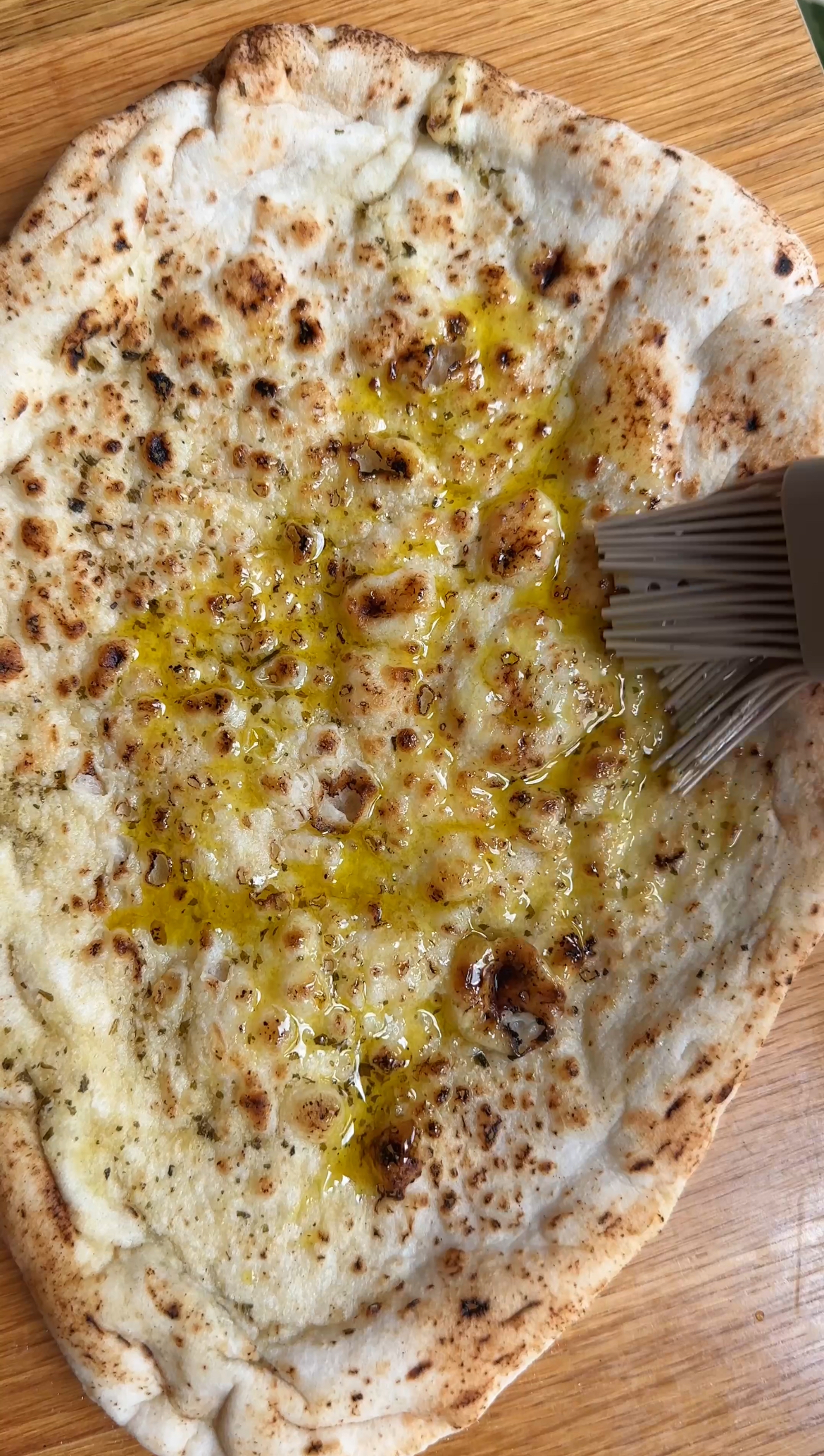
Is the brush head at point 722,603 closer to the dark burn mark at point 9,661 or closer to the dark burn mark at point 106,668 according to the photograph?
the dark burn mark at point 106,668

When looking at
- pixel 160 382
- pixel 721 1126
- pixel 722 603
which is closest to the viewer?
pixel 722 603

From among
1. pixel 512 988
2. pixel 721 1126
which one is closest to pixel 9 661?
pixel 512 988

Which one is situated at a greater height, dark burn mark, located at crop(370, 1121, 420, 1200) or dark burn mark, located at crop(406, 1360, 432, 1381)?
dark burn mark, located at crop(370, 1121, 420, 1200)

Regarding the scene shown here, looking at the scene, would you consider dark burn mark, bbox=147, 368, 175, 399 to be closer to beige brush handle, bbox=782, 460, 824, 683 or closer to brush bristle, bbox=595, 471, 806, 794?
brush bristle, bbox=595, 471, 806, 794

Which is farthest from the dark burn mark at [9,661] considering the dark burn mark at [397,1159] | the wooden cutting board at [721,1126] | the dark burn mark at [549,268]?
the dark burn mark at [549,268]

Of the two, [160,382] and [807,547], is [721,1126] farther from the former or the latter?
[160,382]

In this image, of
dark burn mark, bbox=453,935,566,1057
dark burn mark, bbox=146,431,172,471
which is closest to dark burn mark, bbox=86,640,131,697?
dark burn mark, bbox=146,431,172,471

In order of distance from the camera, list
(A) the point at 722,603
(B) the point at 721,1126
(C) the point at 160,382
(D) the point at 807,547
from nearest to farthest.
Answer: (D) the point at 807,547 < (A) the point at 722,603 < (C) the point at 160,382 < (B) the point at 721,1126
